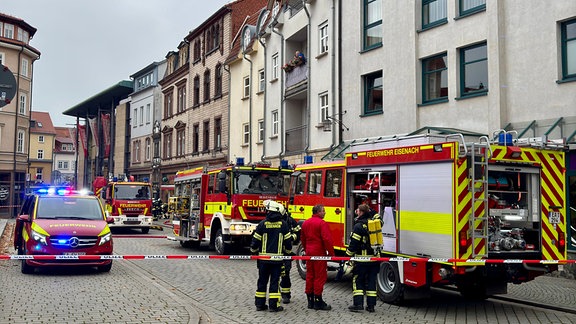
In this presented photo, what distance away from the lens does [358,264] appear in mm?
9094

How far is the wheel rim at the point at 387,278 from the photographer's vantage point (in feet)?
31.8

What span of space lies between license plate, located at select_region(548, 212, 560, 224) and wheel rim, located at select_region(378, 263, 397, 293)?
271 centimetres

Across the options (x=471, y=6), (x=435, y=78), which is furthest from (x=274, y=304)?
(x=471, y=6)

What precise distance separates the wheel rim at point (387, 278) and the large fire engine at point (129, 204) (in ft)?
61.3

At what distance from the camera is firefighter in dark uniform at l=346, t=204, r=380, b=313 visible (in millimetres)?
9039

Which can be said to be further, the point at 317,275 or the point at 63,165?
the point at 63,165

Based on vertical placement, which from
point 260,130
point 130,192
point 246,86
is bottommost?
point 130,192

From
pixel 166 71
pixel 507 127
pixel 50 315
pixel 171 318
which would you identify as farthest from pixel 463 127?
pixel 166 71

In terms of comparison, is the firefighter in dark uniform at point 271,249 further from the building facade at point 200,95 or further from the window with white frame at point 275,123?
the building facade at point 200,95

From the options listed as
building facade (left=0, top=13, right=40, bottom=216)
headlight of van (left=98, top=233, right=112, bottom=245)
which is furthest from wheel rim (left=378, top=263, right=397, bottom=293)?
building facade (left=0, top=13, right=40, bottom=216)

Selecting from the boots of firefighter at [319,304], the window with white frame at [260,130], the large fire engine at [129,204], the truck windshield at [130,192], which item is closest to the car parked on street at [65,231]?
the boots of firefighter at [319,304]

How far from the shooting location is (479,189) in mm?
8625

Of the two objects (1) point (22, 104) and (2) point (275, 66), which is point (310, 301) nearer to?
(2) point (275, 66)

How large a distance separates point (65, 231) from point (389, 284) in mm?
6839
